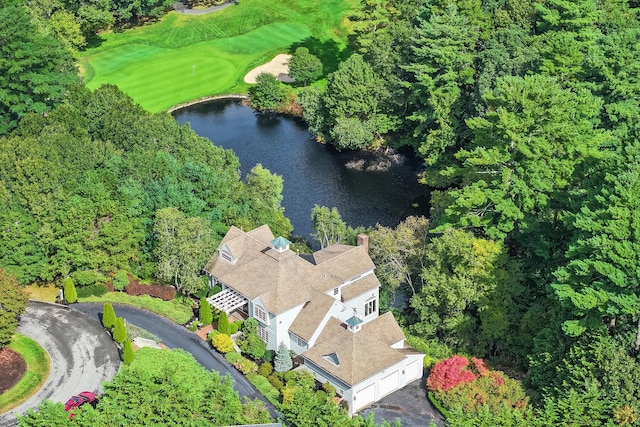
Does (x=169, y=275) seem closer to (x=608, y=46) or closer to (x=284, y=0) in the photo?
(x=608, y=46)

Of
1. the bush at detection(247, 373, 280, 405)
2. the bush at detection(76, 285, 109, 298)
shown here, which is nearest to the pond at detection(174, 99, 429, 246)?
the bush at detection(76, 285, 109, 298)

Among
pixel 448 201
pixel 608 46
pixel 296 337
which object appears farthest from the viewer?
pixel 608 46

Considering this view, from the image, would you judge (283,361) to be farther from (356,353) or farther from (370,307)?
(370,307)

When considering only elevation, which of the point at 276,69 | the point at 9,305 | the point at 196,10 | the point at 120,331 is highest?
the point at 9,305

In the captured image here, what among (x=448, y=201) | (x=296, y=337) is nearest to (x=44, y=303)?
(x=296, y=337)

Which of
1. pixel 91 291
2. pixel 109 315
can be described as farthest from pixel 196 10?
pixel 109 315

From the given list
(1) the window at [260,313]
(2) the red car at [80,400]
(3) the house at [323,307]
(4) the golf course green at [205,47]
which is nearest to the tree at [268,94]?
(4) the golf course green at [205,47]
